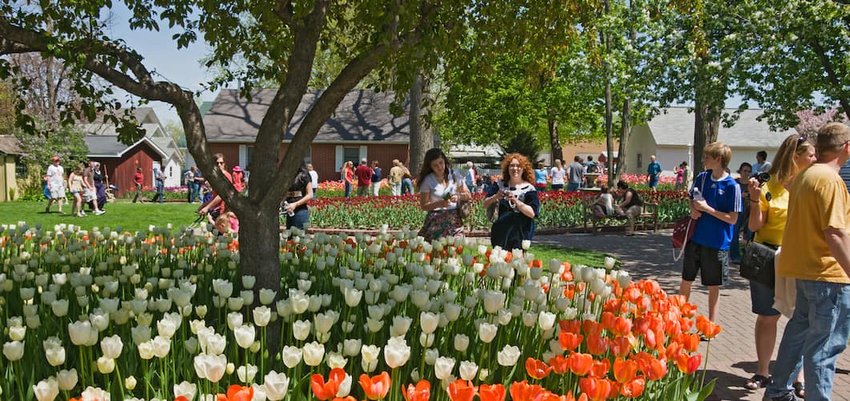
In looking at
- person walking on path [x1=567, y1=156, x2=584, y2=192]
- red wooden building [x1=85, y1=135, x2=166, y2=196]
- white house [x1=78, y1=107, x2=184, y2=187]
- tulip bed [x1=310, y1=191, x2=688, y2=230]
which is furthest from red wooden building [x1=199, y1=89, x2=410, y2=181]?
tulip bed [x1=310, y1=191, x2=688, y2=230]

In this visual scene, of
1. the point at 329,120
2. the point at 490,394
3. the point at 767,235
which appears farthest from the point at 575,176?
the point at 490,394

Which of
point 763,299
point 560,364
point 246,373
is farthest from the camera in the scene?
point 763,299

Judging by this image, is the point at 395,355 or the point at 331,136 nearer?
the point at 395,355

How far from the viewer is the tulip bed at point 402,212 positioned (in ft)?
50.8

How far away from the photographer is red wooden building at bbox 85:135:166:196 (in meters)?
40.8

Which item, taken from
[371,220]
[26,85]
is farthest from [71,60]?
[371,220]

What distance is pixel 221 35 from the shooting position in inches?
253

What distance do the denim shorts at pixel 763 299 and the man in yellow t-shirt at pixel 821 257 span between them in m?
0.83

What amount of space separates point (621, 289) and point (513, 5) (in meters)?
2.69

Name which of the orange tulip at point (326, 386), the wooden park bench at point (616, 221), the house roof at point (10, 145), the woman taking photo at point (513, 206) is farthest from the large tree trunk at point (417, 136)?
the house roof at point (10, 145)

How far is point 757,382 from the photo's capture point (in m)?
5.13

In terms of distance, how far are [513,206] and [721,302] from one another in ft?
9.98

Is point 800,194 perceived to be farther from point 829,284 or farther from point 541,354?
point 541,354

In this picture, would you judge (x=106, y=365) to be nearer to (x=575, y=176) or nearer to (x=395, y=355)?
(x=395, y=355)
